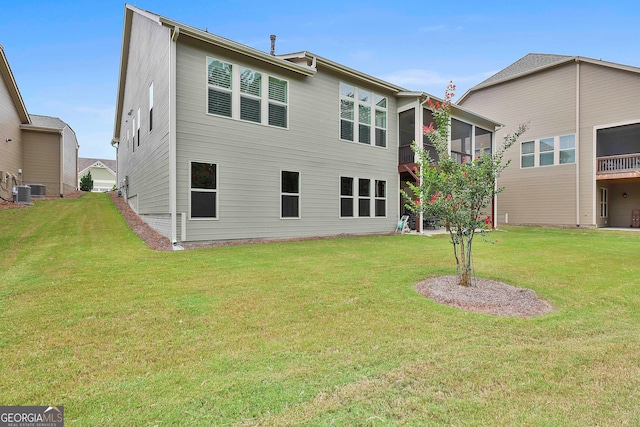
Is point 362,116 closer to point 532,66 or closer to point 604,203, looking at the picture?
point 532,66

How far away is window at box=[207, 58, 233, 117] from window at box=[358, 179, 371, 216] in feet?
19.1

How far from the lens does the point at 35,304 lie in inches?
152

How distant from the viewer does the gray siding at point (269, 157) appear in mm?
8766

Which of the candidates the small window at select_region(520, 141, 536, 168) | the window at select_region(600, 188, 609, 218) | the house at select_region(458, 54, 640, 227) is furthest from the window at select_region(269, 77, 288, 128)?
the window at select_region(600, 188, 609, 218)

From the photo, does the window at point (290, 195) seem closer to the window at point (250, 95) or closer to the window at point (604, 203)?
the window at point (250, 95)

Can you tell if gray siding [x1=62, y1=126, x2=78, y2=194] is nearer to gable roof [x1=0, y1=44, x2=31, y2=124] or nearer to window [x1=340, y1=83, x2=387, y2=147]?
gable roof [x1=0, y1=44, x2=31, y2=124]

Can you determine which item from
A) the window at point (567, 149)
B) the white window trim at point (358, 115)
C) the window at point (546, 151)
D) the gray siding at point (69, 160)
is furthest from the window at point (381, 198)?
the gray siding at point (69, 160)

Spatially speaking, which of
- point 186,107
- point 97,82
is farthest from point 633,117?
point 97,82

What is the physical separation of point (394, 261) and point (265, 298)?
12.0 feet

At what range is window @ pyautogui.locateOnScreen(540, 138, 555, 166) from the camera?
16844 millimetres

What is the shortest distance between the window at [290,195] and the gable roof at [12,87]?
13997 millimetres

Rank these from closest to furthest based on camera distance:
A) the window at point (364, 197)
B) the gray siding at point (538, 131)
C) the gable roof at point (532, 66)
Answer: the window at point (364, 197) < the gable roof at point (532, 66) < the gray siding at point (538, 131)

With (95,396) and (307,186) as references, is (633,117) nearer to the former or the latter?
(307,186)

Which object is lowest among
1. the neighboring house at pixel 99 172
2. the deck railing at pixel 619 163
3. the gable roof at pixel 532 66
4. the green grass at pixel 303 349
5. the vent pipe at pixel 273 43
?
the green grass at pixel 303 349
